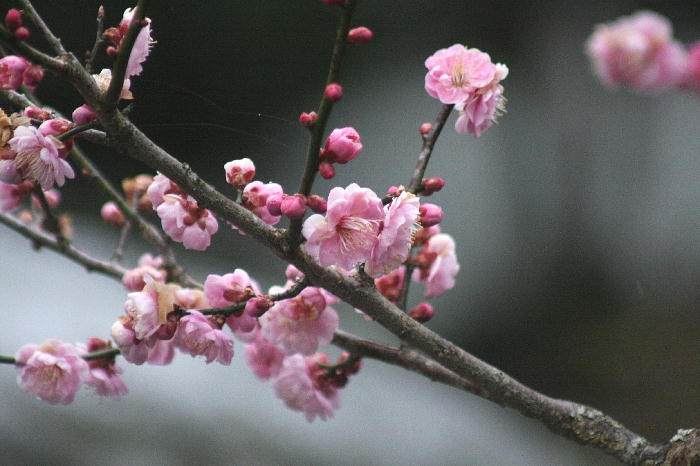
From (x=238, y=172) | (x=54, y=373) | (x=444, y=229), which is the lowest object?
(x=54, y=373)

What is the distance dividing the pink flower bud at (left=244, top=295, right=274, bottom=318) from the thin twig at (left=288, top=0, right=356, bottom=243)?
7cm

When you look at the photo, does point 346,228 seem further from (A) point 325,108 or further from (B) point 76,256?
(B) point 76,256

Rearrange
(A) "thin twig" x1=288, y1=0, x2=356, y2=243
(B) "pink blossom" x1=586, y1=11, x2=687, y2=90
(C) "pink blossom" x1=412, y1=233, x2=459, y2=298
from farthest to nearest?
(B) "pink blossom" x1=586, y1=11, x2=687, y2=90, (C) "pink blossom" x1=412, y1=233, x2=459, y2=298, (A) "thin twig" x1=288, y1=0, x2=356, y2=243

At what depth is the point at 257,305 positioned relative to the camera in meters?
0.43

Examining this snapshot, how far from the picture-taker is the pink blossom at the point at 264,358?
0.59 m

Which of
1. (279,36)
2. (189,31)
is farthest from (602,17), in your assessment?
(189,31)

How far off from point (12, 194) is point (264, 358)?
25cm

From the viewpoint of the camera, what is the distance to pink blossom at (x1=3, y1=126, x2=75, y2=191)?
1.26ft

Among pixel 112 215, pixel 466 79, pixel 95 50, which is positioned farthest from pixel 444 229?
pixel 95 50

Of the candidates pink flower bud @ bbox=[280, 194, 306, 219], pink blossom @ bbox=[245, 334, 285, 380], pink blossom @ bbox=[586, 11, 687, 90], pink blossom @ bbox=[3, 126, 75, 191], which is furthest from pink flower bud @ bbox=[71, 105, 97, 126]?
pink blossom @ bbox=[586, 11, 687, 90]

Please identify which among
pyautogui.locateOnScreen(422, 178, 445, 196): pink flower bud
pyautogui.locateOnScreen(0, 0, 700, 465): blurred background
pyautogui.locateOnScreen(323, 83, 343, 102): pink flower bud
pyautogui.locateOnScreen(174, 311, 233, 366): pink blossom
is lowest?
pyautogui.locateOnScreen(174, 311, 233, 366): pink blossom

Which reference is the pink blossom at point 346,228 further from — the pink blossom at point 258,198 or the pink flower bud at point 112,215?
the pink flower bud at point 112,215

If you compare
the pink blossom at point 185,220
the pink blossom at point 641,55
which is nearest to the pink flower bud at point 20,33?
the pink blossom at point 185,220

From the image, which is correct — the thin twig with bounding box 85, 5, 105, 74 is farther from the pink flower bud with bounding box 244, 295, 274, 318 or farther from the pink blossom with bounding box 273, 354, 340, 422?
the pink blossom with bounding box 273, 354, 340, 422
